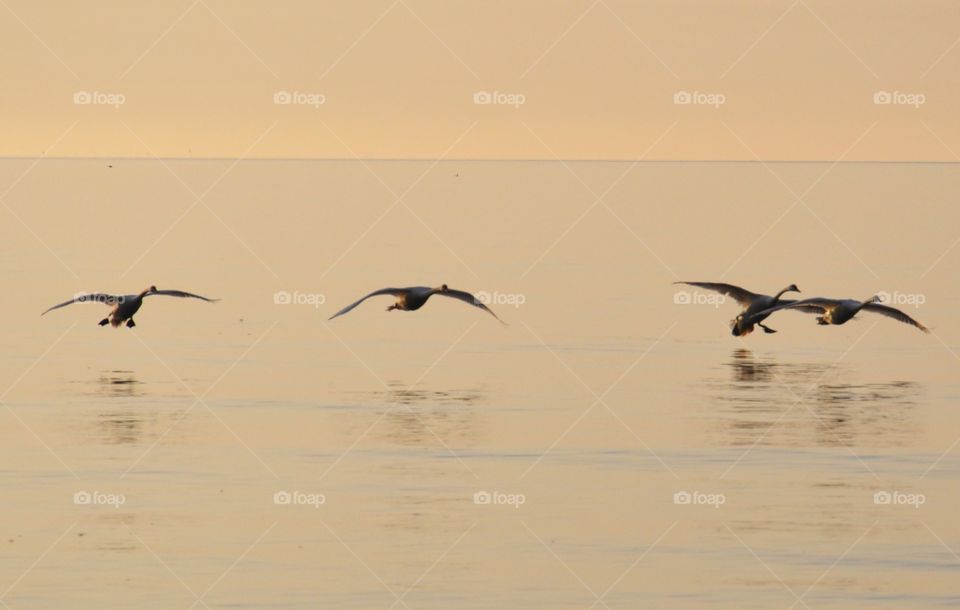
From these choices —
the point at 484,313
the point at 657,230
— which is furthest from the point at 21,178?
the point at 484,313

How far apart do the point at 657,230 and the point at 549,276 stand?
3094 centimetres

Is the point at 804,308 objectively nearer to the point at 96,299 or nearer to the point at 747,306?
the point at 747,306

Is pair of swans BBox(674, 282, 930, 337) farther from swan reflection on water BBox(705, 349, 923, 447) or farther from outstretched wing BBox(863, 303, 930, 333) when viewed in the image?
swan reflection on water BBox(705, 349, 923, 447)

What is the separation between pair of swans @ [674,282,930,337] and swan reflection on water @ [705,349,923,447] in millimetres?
1112

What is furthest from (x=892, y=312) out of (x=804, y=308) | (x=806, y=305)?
(x=804, y=308)

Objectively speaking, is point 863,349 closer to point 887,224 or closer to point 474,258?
point 474,258

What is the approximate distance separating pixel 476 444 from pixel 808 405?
7.46 metres

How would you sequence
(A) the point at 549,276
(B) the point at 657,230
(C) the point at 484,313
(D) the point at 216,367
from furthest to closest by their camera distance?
1. (B) the point at 657,230
2. (A) the point at 549,276
3. (C) the point at 484,313
4. (D) the point at 216,367

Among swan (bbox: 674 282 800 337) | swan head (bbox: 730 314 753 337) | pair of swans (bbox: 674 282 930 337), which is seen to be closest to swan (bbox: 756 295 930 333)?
pair of swans (bbox: 674 282 930 337)

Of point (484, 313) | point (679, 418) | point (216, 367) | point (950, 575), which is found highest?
point (484, 313)

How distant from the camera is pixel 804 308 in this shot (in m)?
46.5

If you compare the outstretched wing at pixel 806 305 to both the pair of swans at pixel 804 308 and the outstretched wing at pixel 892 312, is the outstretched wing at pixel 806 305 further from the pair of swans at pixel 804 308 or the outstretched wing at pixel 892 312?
the outstretched wing at pixel 892 312

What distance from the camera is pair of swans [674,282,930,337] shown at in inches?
1751

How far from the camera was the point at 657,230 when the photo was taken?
97.2 metres
